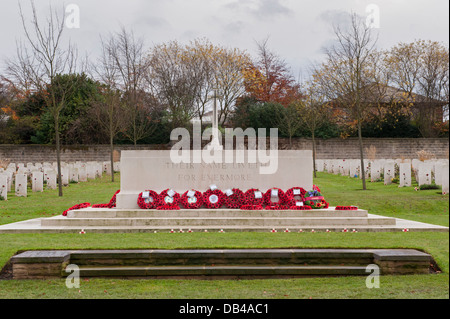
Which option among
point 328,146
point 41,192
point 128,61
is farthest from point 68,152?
point 328,146

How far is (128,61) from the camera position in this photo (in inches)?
1405

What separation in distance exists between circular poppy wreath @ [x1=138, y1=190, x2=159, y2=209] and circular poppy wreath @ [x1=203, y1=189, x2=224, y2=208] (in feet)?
3.78

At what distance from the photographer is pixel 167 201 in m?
10.0

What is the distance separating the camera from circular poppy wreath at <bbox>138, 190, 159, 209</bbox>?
9.95 m

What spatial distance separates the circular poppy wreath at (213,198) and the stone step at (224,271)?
3.88 m

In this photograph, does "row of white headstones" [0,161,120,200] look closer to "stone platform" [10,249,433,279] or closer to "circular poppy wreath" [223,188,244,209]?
"circular poppy wreath" [223,188,244,209]

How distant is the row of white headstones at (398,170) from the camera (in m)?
15.7

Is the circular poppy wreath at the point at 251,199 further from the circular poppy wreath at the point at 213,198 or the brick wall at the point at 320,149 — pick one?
the brick wall at the point at 320,149

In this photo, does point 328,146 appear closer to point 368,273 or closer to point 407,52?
point 407,52

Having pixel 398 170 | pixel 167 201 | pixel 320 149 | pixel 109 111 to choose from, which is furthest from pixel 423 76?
pixel 167 201

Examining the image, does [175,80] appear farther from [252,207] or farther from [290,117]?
[252,207]

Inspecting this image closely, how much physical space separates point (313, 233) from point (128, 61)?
3063 cm

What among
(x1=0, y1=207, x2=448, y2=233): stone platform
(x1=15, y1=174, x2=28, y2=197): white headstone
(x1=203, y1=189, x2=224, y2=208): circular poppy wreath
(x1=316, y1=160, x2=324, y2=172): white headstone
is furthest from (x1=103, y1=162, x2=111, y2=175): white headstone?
(x1=203, y1=189, x2=224, y2=208): circular poppy wreath

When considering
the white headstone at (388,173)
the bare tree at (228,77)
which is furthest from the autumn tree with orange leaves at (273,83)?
the white headstone at (388,173)
